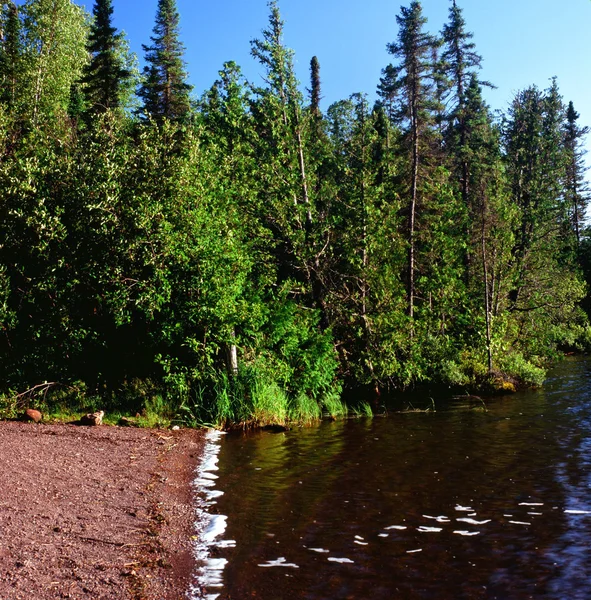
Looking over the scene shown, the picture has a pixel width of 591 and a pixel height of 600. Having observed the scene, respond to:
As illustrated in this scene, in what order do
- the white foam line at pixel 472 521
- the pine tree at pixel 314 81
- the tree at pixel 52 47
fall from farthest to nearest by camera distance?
the pine tree at pixel 314 81 < the tree at pixel 52 47 < the white foam line at pixel 472 521

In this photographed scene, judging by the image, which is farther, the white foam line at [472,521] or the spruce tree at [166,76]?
the spruce tree at [166,76]

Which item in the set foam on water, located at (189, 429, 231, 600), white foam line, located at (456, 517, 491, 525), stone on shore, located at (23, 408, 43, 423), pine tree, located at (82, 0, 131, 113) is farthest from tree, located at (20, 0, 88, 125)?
white foam line, located at (456, 517, 491, 525)

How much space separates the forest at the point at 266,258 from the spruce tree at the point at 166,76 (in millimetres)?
3319

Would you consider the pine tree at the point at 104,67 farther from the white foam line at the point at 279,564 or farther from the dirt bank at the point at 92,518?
the white foam line at the point at 279,564

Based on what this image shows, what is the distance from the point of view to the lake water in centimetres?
608

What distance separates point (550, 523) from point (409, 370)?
14811 millimetres

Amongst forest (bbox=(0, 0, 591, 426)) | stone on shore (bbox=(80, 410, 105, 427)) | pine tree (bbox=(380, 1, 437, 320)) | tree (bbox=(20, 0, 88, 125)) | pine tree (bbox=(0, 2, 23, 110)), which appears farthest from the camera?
tree (bbox=(20, 0, 88, 125))

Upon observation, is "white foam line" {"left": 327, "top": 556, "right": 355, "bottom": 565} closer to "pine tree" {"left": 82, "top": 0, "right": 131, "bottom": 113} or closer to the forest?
the forest

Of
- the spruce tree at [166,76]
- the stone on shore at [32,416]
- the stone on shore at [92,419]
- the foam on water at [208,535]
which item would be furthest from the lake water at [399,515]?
the spruce tree at [166,76]

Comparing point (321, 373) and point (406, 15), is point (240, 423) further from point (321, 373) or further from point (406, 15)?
point (406, 15)

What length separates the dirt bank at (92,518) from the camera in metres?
5.57

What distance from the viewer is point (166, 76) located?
4088 cm

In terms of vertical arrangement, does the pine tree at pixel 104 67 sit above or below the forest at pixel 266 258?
above

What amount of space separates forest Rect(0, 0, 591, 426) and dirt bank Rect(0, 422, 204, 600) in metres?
Answer: 4.97
